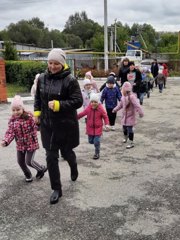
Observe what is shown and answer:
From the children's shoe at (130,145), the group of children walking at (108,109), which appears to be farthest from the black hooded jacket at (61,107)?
the children's shoe at (130,145)

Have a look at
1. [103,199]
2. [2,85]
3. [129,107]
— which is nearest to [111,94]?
[129,107]

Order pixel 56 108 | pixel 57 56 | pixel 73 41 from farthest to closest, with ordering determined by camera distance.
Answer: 1. pixel 73 41
2. pixel 57 56
3. pixel 56 108

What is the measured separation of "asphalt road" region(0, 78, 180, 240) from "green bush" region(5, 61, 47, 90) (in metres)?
10.2

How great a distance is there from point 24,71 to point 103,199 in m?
13.7

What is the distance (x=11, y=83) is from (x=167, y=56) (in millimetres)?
30476

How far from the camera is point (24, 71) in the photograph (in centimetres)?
1736

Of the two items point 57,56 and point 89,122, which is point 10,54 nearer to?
point 89,122

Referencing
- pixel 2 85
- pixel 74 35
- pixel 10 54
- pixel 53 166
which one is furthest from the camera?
pixel 74 35

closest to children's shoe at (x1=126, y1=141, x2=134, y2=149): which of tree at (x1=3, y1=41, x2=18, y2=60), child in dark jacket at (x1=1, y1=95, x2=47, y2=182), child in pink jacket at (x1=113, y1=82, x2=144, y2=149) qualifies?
child in pink jacket at (x1=113, y1=82, x2=144, y2=149)

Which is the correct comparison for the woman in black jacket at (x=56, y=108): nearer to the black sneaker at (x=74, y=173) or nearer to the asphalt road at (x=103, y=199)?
the asphalt road at (x=103, y=199)

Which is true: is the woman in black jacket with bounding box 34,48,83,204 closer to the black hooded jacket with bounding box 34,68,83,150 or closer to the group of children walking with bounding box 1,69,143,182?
the black hooded jacket with bounding box 34,68,83,150

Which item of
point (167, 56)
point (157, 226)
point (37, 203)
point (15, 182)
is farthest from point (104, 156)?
point (167, 56)

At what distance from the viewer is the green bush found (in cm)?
1681

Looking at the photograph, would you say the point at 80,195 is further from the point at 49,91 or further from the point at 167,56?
the point at 167,56
